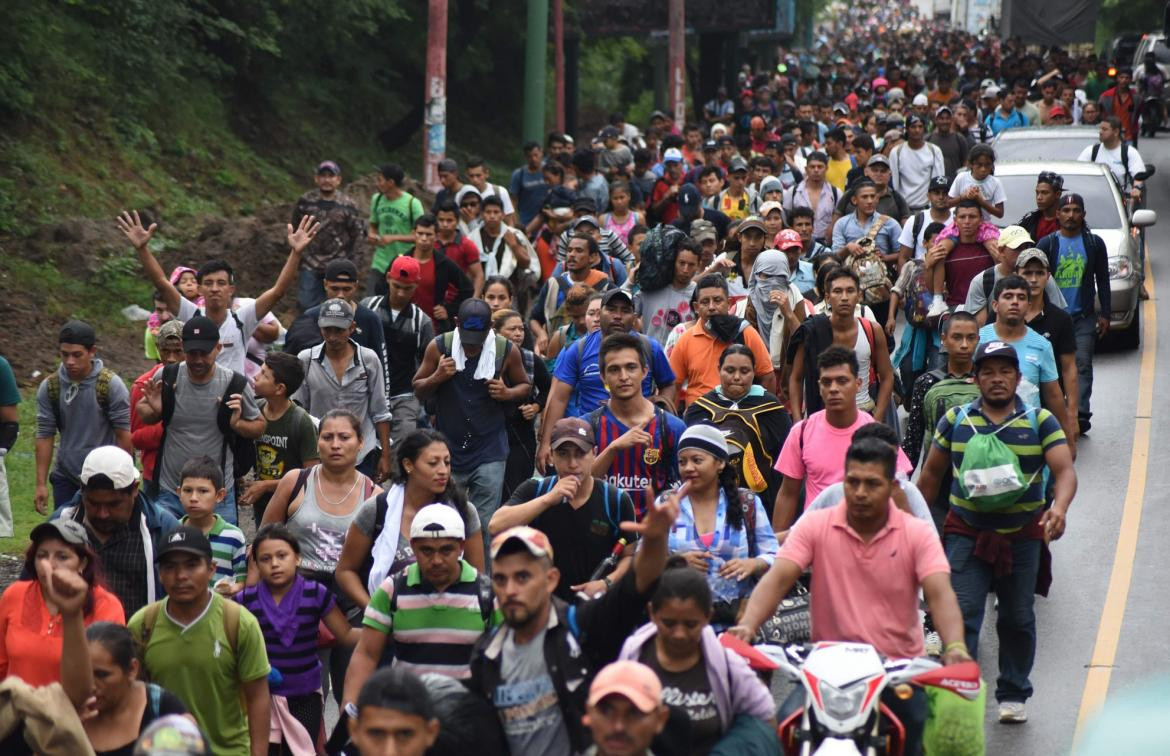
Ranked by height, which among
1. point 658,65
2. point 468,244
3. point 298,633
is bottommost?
point 298,633

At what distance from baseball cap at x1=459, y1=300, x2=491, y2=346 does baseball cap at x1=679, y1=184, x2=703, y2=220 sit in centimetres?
714

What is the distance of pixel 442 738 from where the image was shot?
5766 millimetres

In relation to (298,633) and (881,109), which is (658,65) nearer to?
(881,109)

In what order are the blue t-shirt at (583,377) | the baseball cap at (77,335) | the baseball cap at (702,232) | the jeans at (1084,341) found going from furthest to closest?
the baseball cap at (702,232) → the jeans at (1084,341) → the blue t-shirt at (583,377) → the baseball cap at (77,335)

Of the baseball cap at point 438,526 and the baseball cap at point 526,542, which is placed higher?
the baseball cap at point 526,542

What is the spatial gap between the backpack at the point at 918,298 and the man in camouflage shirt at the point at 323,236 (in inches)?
178

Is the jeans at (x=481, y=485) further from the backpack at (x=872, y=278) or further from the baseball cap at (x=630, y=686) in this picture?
the baseball cap at (x=630, y=686)

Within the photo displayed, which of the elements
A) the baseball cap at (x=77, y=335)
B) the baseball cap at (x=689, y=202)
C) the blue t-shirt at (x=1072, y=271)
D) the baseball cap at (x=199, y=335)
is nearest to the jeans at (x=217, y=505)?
the baseball cap at (x=199, y=335)

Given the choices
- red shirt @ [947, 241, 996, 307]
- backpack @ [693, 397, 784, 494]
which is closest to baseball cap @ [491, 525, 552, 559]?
backpack @ [693, 397, 784, 494]

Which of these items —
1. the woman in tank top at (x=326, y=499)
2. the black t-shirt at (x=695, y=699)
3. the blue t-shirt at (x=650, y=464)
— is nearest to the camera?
the black t-shirt at (x=695, y=699)

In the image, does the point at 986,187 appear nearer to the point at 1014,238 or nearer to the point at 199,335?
the point at 1014,238

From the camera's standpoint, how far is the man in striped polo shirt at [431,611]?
6.76 meters

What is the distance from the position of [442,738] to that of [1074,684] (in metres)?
4.85

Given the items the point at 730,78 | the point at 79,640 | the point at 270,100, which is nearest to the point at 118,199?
the point at 270,100
